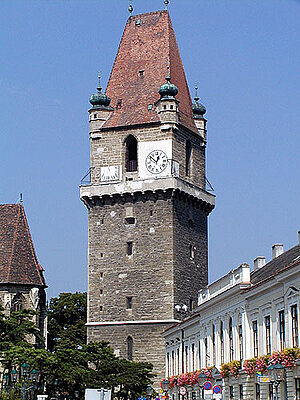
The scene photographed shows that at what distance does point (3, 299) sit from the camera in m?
82.6

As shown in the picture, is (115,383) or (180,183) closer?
(115,383)

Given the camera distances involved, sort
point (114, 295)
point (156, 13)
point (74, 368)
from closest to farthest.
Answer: point (74, 368) → point (114, 295) → point (156, 13)

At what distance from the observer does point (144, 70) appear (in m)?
85.7

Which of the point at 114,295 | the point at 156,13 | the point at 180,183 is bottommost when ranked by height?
the point at 114,295

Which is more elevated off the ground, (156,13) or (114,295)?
(156,13)

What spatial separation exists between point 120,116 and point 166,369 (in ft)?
77.0

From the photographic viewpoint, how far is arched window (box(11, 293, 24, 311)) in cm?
8288

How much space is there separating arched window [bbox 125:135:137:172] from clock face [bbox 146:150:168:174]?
1620 millimetres

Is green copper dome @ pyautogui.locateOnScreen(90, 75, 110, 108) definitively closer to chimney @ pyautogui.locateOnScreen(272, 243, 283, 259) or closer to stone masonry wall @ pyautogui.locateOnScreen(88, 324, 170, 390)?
stone masonry wall @ pyautogui.locateOnScreen(88, 324, 170, 390)

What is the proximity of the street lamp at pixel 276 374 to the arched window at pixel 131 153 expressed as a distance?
43.6m

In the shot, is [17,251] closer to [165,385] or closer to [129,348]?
[129,348]

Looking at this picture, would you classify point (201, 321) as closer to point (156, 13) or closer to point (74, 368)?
point (74, 368)

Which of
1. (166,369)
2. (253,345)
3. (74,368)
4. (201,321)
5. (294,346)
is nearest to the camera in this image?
(294,346)

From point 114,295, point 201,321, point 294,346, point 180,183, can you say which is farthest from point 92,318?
point 294,346
